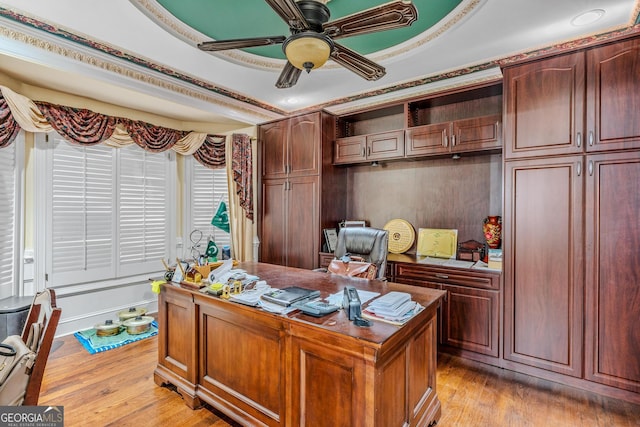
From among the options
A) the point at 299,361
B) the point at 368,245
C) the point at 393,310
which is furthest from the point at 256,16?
the point at 299,361

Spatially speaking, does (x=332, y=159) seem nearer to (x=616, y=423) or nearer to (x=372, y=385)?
(x=372, y=385)

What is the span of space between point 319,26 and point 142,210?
3.29m

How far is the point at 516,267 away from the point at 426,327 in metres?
1.30

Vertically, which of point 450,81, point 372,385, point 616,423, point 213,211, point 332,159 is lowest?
point 616,423

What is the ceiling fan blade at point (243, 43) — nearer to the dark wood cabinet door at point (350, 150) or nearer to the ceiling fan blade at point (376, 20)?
the ceiling fan blade at point (376, 20)

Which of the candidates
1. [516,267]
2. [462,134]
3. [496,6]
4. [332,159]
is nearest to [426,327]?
[516,267]

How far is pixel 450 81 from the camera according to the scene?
335 centimetres

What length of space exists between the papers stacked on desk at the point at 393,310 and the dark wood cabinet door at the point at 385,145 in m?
2.10

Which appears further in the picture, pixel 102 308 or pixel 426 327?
pixel 102 308

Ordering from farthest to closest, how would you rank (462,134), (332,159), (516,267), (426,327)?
(332,159), (462,134), (516,267), (426,327)

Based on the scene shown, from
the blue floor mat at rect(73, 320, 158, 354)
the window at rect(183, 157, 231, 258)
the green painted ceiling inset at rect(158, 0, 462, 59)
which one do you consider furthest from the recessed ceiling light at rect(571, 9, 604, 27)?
the blue floor mat at rect(73, 320, 158, 354)

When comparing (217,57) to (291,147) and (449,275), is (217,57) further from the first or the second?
(449,275)

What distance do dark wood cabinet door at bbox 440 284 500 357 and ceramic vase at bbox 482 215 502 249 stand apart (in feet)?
1.63

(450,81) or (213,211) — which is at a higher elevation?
(450,81)
